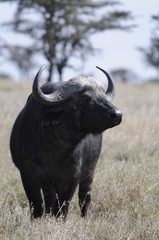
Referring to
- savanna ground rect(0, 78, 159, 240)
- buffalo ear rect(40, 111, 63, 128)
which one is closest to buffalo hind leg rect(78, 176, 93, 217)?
savanna ground rect(0, 78, 159, 240)

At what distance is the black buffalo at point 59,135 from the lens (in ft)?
15.6

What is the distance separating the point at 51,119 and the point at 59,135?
6.0 inches

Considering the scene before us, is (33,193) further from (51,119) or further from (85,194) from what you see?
(85,194)

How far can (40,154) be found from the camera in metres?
5.04

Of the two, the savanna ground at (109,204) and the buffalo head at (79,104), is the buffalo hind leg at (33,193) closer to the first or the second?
the savanna ground at (109,204)

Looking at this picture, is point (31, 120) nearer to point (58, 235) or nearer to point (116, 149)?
point (58, 235)

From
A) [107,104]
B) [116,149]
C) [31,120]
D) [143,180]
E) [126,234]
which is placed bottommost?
[116,149]

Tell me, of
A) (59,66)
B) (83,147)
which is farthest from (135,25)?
(83,147)

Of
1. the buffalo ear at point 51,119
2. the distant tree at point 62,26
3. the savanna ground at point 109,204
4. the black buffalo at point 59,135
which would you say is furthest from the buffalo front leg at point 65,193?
the distant tree at point 62,26

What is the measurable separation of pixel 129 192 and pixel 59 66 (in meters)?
20.0

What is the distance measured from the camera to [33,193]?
520 centimetres

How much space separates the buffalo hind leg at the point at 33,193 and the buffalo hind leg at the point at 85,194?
2.12 feet

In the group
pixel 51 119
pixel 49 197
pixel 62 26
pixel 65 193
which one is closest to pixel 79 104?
pixel 51 119

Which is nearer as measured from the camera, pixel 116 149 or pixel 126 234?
pixel 126 234
